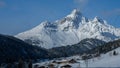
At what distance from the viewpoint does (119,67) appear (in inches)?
3327

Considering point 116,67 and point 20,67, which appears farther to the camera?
point 20,67

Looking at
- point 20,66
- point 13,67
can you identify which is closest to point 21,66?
point 20,66


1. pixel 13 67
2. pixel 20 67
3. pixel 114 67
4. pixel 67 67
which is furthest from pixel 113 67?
pixel 13 67

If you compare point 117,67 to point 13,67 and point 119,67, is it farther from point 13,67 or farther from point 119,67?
point 13,67

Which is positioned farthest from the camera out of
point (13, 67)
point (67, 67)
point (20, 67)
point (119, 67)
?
point (13, 67)

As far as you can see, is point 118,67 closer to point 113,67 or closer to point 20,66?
point 113,67

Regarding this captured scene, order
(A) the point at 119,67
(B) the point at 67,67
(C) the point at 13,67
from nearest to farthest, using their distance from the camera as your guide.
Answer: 1. (A) the point at 119,67
2. (B) the point at 67,67
3. (C) the point at 13,67

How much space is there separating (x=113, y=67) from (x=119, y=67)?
181 centimetres

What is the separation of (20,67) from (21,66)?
1.22 metres

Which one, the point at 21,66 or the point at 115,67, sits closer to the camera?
the point at 115,67

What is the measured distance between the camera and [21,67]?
110m

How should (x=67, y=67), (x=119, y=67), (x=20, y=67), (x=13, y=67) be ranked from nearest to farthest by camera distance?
1. (x=119, y=67)
2. (x=20, y=67)
3. (x=67, y=67)
4. (x=13, y=67)

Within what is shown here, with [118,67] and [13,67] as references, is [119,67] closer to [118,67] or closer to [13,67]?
[118,67]

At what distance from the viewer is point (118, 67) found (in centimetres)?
8475
